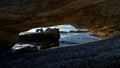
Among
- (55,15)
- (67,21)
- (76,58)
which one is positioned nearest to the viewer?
(76,58)

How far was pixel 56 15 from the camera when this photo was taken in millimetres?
6270

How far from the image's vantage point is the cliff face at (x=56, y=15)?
19.9 feet

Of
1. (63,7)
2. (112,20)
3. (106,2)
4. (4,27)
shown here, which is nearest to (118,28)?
(112,20)

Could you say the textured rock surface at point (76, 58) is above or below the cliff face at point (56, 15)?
below

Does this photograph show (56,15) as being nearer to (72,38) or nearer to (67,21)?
(67,21)

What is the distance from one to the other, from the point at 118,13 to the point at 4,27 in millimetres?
2689

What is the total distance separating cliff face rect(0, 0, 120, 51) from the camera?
607 cm

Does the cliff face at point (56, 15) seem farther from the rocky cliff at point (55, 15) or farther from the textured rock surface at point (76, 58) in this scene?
the textured rock surface at point (76, 58)

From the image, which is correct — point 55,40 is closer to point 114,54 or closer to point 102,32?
Answer: point 102,32

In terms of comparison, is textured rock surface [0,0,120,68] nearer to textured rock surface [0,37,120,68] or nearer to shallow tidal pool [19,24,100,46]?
textured rock surface [0,37,120,68]

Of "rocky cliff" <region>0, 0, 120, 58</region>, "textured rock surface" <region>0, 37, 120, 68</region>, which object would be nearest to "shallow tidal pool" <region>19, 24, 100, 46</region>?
"rocky cliff" <region>0, 0, 120, 58</region>

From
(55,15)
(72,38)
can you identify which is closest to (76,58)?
(55,15)

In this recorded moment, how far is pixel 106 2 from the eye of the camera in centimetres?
657

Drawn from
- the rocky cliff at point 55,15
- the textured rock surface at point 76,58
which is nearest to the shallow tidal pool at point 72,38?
→ the rocky cliff at point 55,15
